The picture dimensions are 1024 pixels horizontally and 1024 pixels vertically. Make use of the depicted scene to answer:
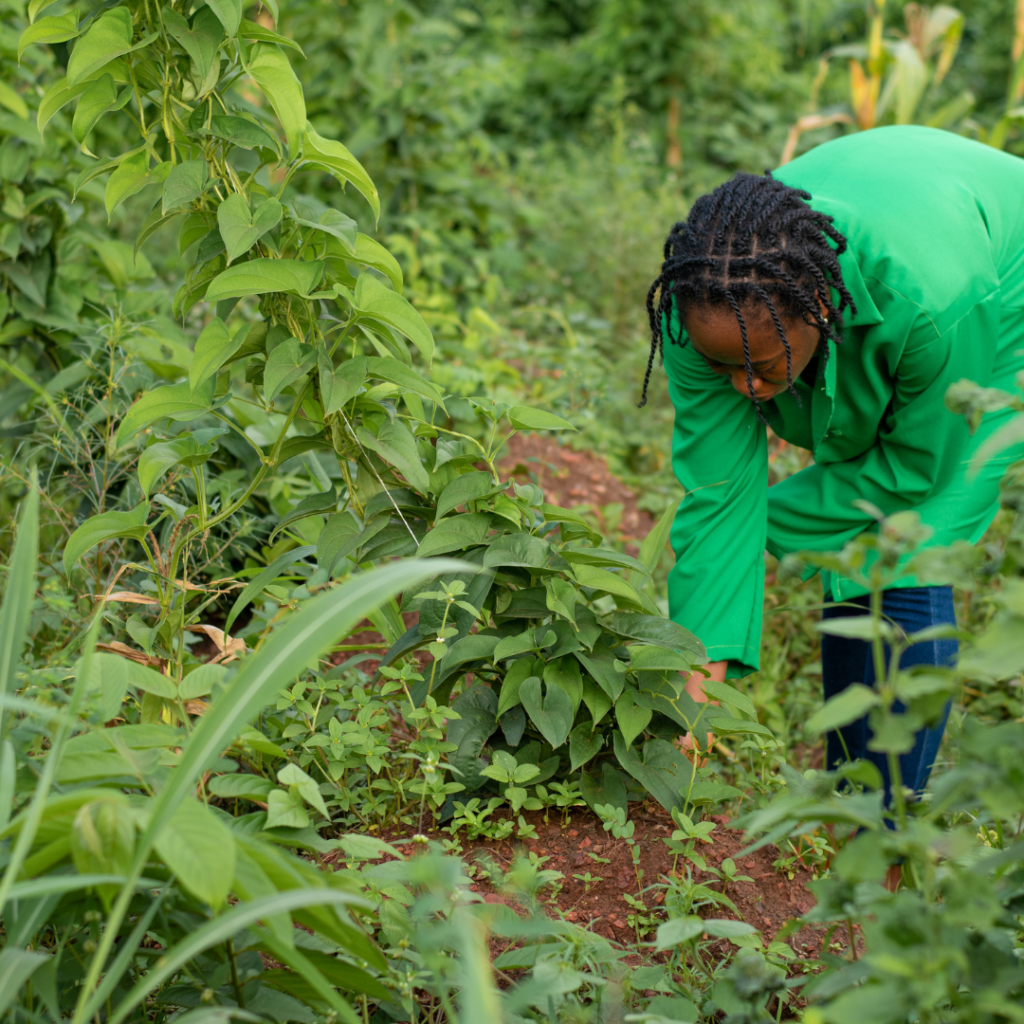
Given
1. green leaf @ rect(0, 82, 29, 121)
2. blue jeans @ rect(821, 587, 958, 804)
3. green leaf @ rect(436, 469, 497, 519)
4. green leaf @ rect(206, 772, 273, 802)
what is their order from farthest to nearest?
green leaf @ rect(0, 82, 29, 121) → blue jeans @ rect(821, 587, 958, 804) → green leaf @ rect(436, 469, 497, 519) → green leaf @ rect(206, 772, 273, 802)

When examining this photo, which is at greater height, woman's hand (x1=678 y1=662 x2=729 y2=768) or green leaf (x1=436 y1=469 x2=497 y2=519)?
green leaf (x1=436 y1=469 x2=497 y2=519)

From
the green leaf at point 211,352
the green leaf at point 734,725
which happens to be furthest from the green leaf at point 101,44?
the green leaf at point 734,725

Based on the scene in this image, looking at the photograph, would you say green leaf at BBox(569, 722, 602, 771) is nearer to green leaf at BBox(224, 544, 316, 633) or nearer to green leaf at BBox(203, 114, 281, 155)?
green leaf at BBox(224, 544, 316, 633)

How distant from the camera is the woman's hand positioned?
159 centimetres

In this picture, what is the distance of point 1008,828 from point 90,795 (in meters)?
1.59

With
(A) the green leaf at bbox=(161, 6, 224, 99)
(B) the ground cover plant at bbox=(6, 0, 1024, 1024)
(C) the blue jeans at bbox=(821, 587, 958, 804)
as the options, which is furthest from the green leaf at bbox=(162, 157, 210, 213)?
(C) the blue jeans at bbox=(821, 587, 958, 804)

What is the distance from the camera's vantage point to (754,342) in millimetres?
1647

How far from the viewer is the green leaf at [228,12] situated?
1.30 metres

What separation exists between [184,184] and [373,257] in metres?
0.28

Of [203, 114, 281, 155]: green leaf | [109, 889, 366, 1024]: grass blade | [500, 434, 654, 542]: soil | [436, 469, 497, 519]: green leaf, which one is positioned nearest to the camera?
[109, 889, 366, 1024]: grass blade

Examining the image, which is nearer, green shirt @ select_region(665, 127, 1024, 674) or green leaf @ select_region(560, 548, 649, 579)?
green leaf @ select_region(560, 548, 649, 579)

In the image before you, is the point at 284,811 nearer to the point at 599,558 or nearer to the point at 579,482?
the point at 599,558

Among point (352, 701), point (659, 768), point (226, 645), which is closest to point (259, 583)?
point (226, 645)

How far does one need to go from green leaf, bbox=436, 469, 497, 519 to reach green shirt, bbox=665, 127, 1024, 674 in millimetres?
501
